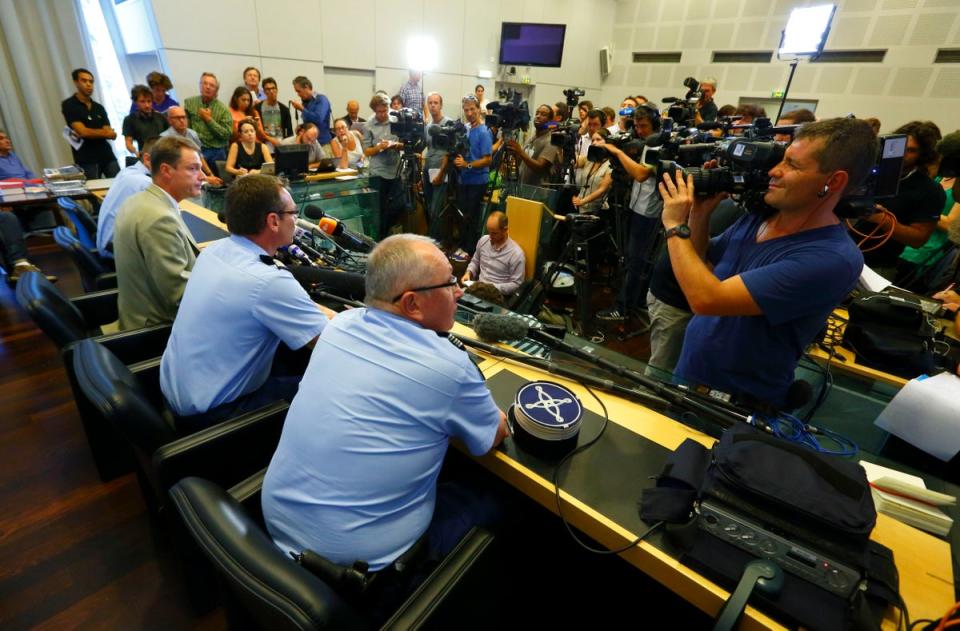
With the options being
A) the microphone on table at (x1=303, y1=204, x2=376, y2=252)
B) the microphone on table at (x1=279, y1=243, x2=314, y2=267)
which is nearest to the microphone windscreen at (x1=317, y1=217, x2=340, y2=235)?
the microphone on table at (x1=303, y1=204, x2=376, y2=252)

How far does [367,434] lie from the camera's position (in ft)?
3.21

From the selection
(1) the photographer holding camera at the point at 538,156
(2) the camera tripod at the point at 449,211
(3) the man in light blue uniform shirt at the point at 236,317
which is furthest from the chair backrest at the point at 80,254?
(1) the photographer holding camera at the point at 538,156

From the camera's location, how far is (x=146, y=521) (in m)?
1.88

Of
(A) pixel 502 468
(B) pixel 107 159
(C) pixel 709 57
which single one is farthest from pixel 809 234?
(C) pixel 709 57

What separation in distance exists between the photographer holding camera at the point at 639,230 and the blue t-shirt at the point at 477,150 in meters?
1.72

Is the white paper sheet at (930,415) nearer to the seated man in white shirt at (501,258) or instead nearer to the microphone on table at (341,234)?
the seated man in white shirt at (501,258)

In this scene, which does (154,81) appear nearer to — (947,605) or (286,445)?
(286,445)

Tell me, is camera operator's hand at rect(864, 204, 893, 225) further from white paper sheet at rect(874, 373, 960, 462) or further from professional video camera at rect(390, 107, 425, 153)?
professional video camera at rect(390, 107, 425, 153)

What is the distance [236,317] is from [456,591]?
110 centimetres

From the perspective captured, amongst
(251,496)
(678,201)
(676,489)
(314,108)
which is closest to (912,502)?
(676,489)

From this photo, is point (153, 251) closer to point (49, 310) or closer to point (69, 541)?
point (49, 310)

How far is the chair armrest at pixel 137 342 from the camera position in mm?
1771

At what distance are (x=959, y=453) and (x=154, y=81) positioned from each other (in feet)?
21.3

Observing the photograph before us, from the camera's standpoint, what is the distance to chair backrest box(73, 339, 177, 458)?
3.75ft
